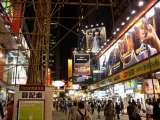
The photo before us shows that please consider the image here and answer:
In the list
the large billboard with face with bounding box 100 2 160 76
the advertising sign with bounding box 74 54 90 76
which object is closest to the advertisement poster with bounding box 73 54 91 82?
the advertising sign with bounding box 74 54 90 76

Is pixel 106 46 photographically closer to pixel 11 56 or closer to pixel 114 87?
pixel 114 87

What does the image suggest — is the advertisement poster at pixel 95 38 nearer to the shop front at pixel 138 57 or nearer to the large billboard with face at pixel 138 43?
the shop front at pixel 138 57

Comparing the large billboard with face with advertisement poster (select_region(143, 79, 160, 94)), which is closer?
the large billboard with face

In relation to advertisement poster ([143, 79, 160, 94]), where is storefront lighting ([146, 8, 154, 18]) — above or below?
above

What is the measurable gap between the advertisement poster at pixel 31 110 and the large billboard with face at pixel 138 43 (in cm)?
846

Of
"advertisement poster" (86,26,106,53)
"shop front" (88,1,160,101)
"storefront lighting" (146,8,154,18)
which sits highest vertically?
"advertisement poster" (86,26,106,53)

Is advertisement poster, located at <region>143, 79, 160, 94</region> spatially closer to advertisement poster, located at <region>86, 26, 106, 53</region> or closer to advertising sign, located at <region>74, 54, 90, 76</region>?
advertising sign, located at <region>74, 54, 90, 76</region>

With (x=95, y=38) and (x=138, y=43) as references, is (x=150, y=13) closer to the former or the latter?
(x=138, y=43)

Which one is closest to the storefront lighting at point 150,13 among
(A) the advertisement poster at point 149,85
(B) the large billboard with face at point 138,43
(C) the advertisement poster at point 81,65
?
(B) the large billboard with face at point 138,43

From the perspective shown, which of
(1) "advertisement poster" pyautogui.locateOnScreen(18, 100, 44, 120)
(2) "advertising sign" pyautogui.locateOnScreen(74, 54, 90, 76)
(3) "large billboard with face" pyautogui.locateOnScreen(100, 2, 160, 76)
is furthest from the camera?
(2) "advertising sign" pyautogui.locateOnScreen(74, 54, 90, 76)

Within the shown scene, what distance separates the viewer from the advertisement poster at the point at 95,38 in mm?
34906

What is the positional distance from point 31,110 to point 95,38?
2976cm

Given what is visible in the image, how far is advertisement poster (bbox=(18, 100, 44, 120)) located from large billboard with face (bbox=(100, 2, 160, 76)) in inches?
333

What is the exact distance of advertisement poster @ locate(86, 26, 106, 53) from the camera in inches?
1374
